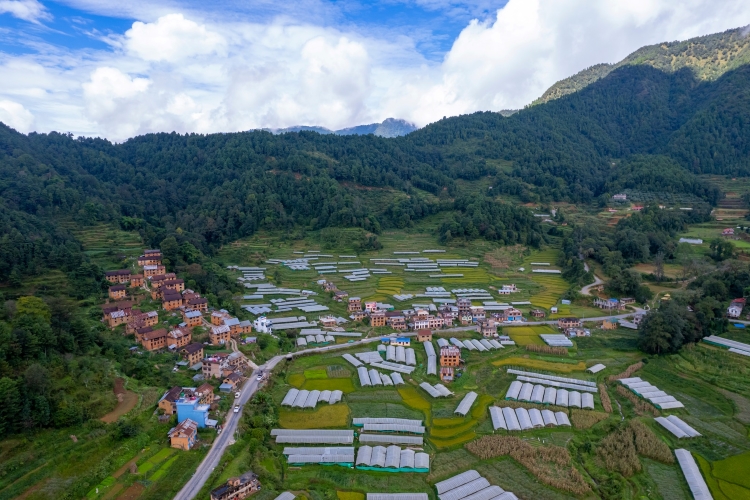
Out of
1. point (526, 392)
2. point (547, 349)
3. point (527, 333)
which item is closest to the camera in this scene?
point (526, 392)

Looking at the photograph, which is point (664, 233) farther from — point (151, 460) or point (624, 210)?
point (151, 460)

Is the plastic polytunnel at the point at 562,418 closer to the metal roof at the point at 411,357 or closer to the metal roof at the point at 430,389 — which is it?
the metal roof at the point at 430,389

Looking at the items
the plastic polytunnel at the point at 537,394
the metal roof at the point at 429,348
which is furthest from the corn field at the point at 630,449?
the metal roof at the point at 429,348

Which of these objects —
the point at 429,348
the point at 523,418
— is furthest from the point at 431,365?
the point at 523,418

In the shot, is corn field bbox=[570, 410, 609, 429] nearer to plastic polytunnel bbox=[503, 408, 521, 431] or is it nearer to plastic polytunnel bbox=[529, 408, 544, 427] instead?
plastic polytunnel bbox=[529, 408, 544, 427]

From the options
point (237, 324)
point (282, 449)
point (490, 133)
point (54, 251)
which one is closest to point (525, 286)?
point (237, 324)

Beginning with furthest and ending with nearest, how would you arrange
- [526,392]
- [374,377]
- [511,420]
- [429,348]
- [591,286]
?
[591,286], [429,348], [374,377], [526,392], [511,420]

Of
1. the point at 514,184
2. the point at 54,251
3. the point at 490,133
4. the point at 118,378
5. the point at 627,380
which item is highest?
the point at 490,133

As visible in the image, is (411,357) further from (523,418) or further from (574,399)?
(574,399)
